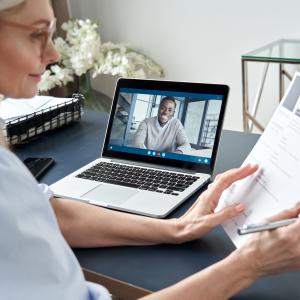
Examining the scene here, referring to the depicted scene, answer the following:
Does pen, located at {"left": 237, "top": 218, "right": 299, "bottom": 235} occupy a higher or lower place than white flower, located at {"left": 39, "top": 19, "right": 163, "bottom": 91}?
lower

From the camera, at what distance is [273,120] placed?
849 mm

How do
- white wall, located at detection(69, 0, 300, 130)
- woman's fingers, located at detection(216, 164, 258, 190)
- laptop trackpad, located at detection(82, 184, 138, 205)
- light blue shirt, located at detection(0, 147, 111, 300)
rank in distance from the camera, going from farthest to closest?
1. white wall, located at detection(69, 0, 300, 130)
2. laptop trackpad, located at detection(82, 184, 138, 205)
3. woman's fingers, located at detection(216, 164, 258, 190)
4. light blue shirt, located at detection(0, 147, 111, 300)

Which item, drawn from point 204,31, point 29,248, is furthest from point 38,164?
point 204,31

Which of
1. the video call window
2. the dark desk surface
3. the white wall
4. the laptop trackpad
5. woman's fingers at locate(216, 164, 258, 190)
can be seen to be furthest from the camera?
the white wall

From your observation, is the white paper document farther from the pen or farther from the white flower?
the white flower

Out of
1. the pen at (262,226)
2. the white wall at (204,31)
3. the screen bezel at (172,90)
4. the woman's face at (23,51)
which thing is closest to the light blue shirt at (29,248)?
the woman's face at (23,51)

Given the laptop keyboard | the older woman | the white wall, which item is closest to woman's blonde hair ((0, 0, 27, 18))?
the older woman

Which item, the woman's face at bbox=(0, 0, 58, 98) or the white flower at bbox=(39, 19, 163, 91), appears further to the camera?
the white flower at bbox=(39, 19, 163, 91)

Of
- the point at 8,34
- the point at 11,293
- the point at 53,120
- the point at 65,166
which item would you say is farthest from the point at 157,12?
the point at 11,293

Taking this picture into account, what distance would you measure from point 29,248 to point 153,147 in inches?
24.6

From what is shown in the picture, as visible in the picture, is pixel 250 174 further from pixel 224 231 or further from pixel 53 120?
pixel 53 120

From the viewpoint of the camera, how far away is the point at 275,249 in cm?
69

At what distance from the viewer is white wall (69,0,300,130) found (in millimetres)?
2338

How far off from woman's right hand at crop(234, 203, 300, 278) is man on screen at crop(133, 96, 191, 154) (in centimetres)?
47
